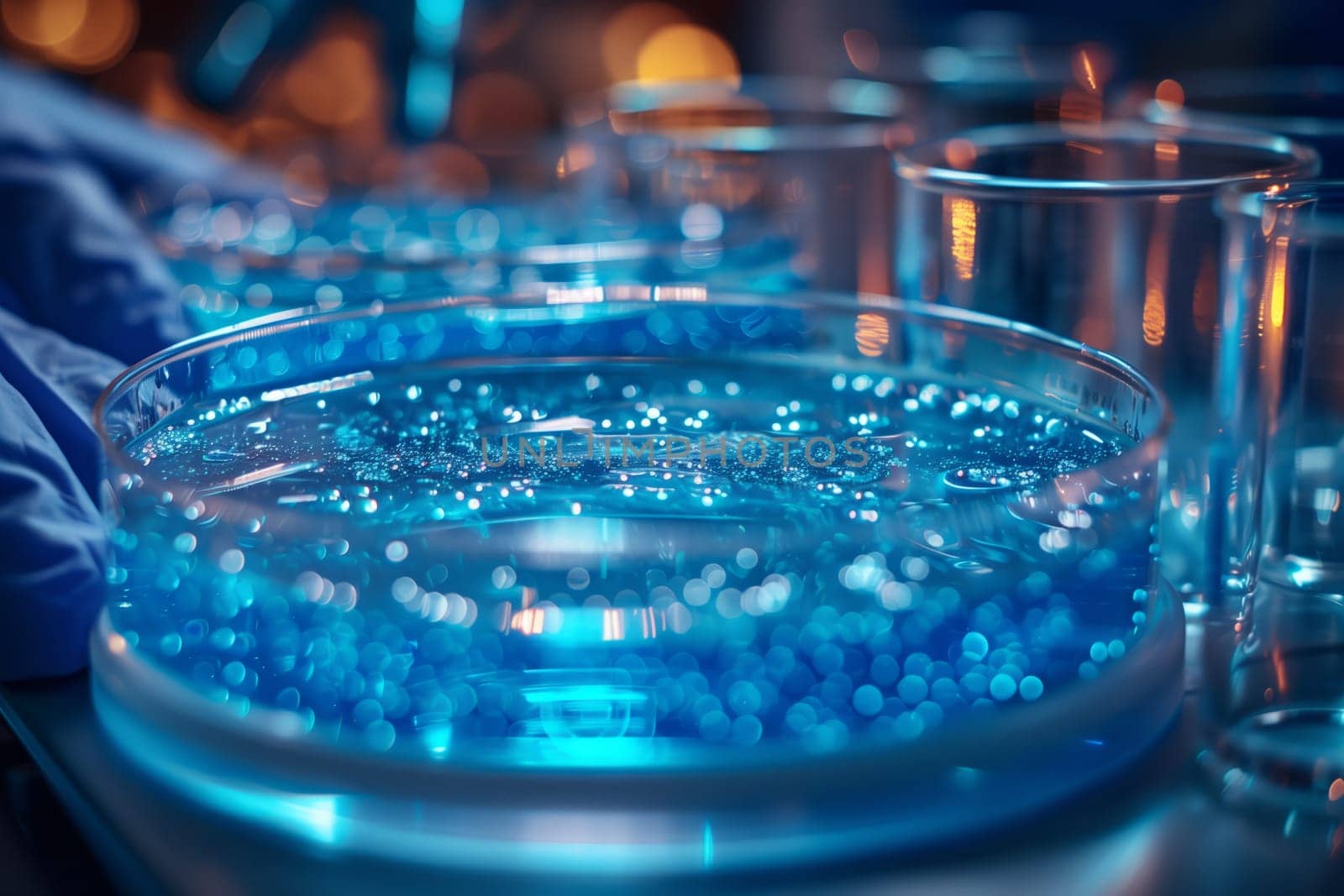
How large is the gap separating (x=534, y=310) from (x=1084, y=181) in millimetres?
170

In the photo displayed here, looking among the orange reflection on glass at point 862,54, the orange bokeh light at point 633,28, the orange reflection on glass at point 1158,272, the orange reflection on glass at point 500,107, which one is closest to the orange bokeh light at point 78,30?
the orange reflection on glass at point 500,107

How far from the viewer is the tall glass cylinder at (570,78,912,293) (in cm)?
56

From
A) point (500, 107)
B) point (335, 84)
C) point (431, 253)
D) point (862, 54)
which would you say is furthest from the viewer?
point (500, 107)

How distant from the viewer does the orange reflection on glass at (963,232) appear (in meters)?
0.40

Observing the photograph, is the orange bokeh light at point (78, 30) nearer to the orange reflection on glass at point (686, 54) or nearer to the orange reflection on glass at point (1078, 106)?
the orange reflection on glass at point (686, 54)

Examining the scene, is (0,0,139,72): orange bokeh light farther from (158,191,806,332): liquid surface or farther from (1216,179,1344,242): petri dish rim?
(1216,179,1344,242): petri dish rim

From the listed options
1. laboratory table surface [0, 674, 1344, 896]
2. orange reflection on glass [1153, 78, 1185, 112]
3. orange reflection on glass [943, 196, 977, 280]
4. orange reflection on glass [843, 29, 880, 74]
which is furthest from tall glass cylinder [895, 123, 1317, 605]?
orange reflection on glass [843, 29, 880, 74]

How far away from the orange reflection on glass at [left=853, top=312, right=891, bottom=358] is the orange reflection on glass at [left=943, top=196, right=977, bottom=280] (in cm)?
4

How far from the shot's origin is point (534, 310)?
1.34 ft

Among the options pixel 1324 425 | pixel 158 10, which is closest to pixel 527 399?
pixel 1324 425

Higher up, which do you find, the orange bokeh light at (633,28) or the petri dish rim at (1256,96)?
the orange bokeh light at (633,28)

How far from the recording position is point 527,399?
0.39 metres

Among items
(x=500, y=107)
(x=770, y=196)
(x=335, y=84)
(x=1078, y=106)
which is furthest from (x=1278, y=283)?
(x=500, y=107)

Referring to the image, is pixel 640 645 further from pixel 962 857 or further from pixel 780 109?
pixel 780 109
